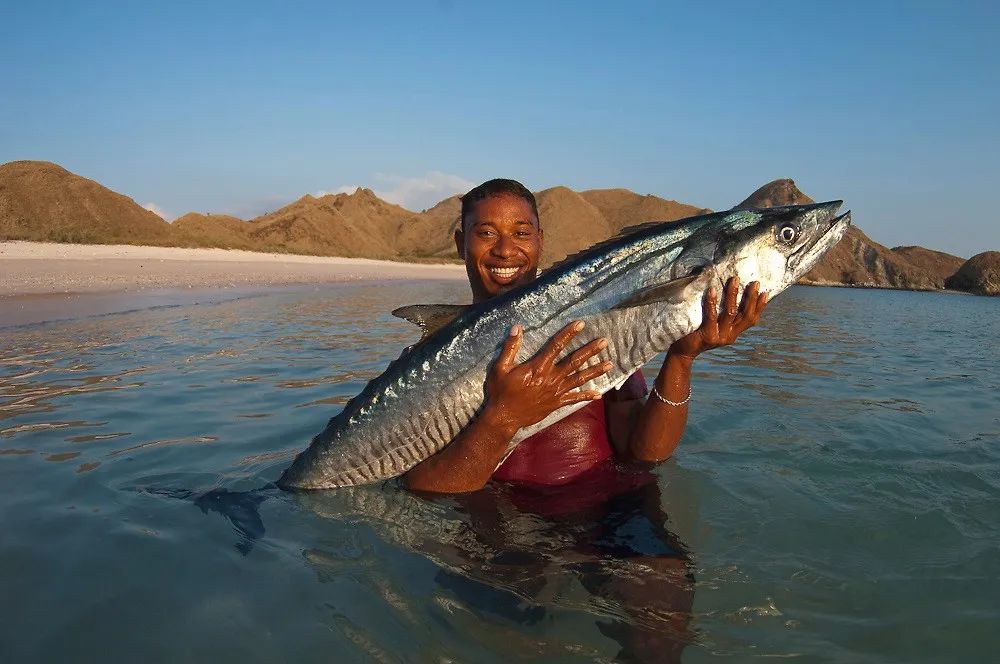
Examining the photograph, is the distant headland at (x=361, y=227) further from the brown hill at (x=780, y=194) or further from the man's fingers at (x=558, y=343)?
the man's fingers at (x=558, y=343)

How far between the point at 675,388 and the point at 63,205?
52141 millimetres

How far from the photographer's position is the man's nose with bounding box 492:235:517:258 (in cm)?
381

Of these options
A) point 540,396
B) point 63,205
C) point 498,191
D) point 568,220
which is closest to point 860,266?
point 568,220

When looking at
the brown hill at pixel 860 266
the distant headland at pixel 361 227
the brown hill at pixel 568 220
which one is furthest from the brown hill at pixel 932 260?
the brown hill at pixel 568 220

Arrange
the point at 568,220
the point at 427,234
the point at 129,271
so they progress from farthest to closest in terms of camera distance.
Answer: the point at 427,234 < the point at 568,220 < the point at 129,271

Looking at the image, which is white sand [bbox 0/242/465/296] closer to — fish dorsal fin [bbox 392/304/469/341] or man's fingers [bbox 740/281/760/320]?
fish dorsal fin [bbox 392/304/469/341]

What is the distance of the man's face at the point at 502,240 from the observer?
3.84 m

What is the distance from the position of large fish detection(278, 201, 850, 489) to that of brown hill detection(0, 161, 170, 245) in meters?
43.4

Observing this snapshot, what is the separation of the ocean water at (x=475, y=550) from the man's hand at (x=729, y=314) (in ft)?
3.17

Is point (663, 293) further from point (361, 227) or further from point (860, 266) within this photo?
point (361, 227)

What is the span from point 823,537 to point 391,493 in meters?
2.36

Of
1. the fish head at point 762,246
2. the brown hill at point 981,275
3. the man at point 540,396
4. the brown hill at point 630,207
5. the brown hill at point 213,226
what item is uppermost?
the brown hill at point 630,207

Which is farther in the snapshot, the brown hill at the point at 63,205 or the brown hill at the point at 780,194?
the brown hill at the point at 780,194

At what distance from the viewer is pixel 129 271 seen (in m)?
18.1
